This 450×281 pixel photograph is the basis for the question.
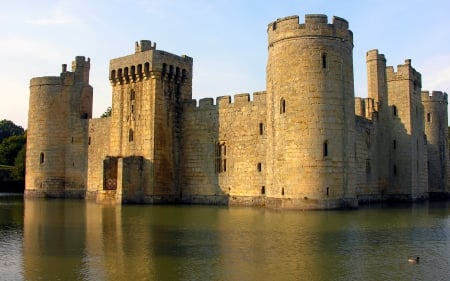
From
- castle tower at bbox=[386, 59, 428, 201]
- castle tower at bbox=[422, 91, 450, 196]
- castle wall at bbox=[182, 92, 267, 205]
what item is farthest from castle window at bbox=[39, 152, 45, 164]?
castle tower at bbox=[422, 91, 450, 196]

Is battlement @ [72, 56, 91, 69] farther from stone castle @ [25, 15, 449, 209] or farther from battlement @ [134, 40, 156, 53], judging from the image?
battlement @ [134, 40, 156, 53]

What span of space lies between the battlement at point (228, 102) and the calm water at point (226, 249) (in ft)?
37.8

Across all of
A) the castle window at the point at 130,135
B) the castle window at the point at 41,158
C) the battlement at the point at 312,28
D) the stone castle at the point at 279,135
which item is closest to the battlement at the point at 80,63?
the stone castle at the point at 279,135

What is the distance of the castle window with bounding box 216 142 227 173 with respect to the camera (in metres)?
33.1

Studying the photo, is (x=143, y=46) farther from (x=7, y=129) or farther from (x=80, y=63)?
(x=7, y=129)

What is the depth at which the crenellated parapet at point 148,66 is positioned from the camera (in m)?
33.7

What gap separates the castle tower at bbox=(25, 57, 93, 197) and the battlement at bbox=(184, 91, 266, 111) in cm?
1168

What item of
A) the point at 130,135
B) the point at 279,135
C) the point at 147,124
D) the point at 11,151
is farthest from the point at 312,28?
the point at 11,151

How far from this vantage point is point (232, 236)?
15.9 metres

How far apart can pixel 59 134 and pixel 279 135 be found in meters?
22.6

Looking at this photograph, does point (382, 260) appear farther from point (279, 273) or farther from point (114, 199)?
point (114, 199)

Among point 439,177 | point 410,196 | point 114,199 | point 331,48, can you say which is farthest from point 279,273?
point 439,177

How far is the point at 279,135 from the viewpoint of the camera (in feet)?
88.6

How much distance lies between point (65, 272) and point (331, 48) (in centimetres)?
1998
